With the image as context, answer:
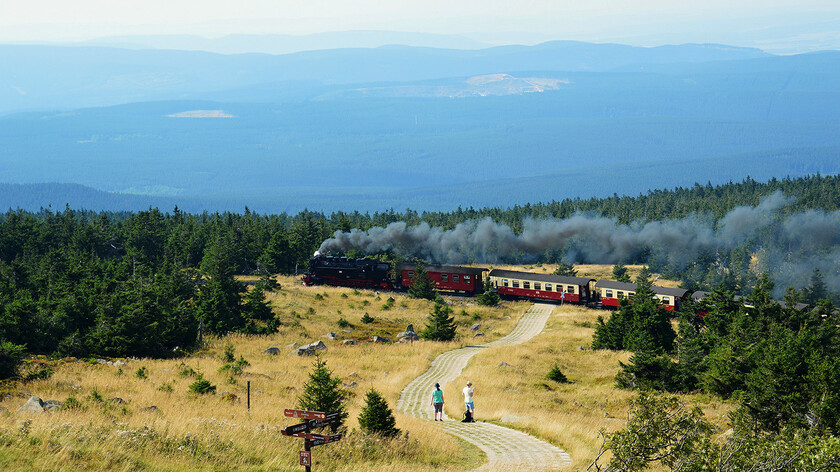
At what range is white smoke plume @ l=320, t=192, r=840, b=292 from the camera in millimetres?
106625

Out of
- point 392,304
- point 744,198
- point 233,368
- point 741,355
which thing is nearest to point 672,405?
point 741,355

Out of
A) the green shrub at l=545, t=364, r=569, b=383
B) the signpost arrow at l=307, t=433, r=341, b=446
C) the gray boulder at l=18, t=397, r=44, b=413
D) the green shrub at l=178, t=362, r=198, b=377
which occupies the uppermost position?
the signpost arrow at l=307, t=433, r=341, b=446

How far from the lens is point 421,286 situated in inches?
3386

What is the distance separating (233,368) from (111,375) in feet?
23.3

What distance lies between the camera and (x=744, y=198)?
161 metres

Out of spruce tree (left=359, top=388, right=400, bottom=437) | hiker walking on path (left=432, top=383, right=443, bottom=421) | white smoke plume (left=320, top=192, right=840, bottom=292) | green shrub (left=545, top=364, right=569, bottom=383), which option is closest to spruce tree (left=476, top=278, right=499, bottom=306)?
white smoke plume (left=320, top=192, right=840, bottom=292)

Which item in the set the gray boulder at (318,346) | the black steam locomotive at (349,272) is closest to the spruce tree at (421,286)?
the black steam locomotive at (349,272)

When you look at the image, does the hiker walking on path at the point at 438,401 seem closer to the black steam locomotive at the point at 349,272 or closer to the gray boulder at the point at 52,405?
the gray boulder at the point at 52,405

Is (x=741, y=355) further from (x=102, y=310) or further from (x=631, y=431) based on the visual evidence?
(x=102, y=310)

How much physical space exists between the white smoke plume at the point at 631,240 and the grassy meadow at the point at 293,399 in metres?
26.8

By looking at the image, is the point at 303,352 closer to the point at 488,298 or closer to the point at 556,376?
the point at 556,376

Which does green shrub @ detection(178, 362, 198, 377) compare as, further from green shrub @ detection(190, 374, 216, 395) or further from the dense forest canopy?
the dense forest canopy

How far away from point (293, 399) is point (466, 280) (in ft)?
187

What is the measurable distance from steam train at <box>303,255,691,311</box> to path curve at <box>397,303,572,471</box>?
34321mm
